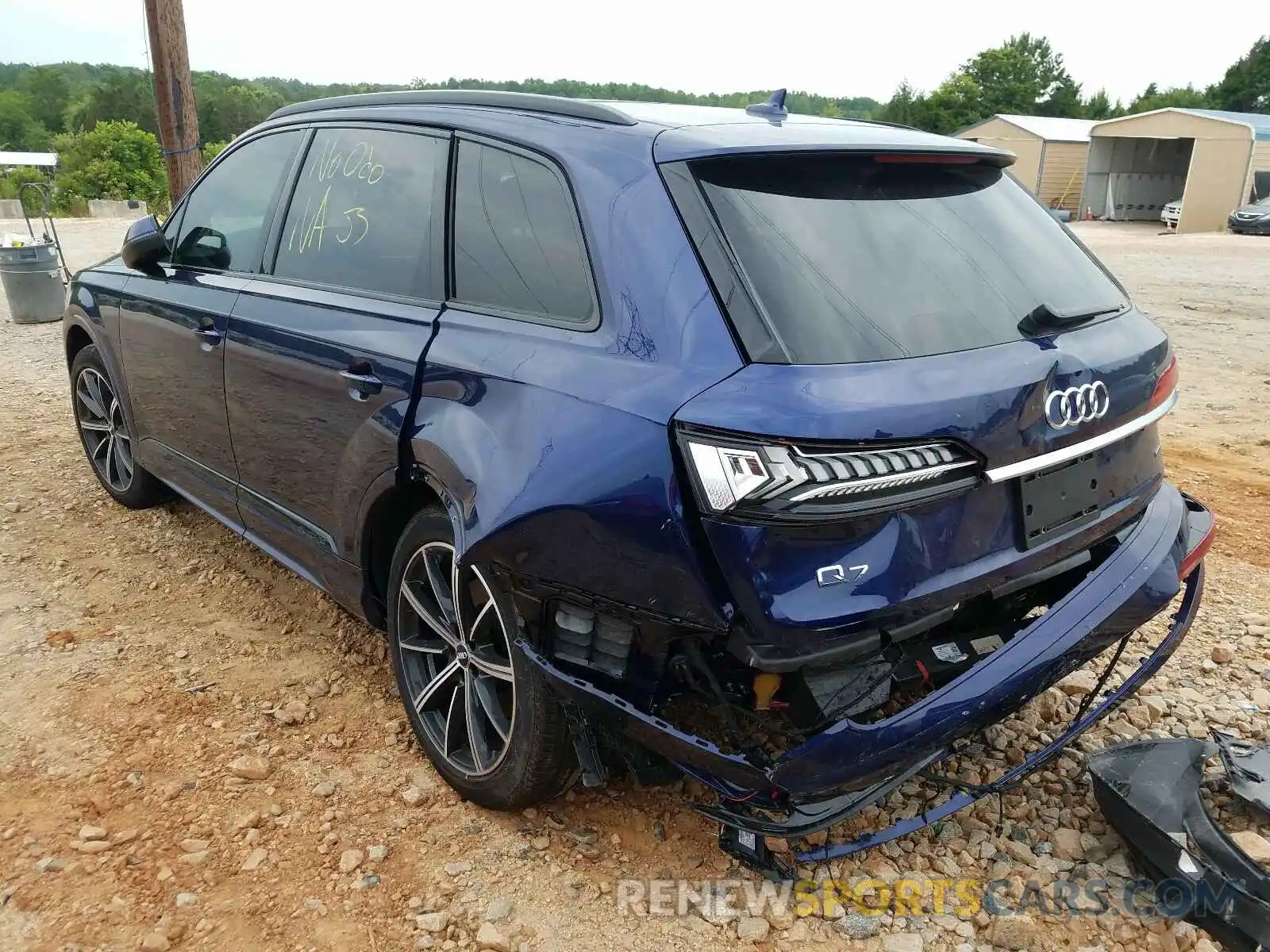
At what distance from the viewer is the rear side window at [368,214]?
9.03ft

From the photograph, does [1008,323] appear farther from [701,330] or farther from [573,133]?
[573,133]

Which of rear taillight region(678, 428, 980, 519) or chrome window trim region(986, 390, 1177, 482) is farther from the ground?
rear taillight region(678, 428, 980, 519)

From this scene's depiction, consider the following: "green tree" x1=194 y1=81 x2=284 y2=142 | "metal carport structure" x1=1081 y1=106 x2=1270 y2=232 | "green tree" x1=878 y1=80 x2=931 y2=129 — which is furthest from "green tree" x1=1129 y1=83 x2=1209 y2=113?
"green tree" x1=194 y1=81 x2=284 y2=142

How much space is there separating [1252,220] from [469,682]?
95.4 ft

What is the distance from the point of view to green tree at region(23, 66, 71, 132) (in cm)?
9188

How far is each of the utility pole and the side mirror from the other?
3.76 meters

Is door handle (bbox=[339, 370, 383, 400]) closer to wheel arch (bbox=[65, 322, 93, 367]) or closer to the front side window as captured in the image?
the front side window

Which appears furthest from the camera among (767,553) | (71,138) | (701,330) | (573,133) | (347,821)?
(71,138)

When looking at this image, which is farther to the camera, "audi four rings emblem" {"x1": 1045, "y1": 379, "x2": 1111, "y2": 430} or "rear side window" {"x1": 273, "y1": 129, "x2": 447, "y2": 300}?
"rear side window" {"x1": 273, "y1": 129, "x2": 447, "y2": 300}


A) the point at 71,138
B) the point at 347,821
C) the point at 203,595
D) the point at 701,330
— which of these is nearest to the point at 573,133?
the point at 701,330

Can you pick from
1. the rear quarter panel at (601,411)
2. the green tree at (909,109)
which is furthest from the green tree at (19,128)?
the rear quarter panel at (601,411)

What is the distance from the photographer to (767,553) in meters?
1.83

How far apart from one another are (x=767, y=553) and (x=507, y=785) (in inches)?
43.3

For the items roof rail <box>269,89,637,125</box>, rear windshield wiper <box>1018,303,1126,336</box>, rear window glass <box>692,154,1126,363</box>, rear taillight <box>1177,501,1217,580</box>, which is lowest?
rear taillight <box>1177,501,1217,580</box>
